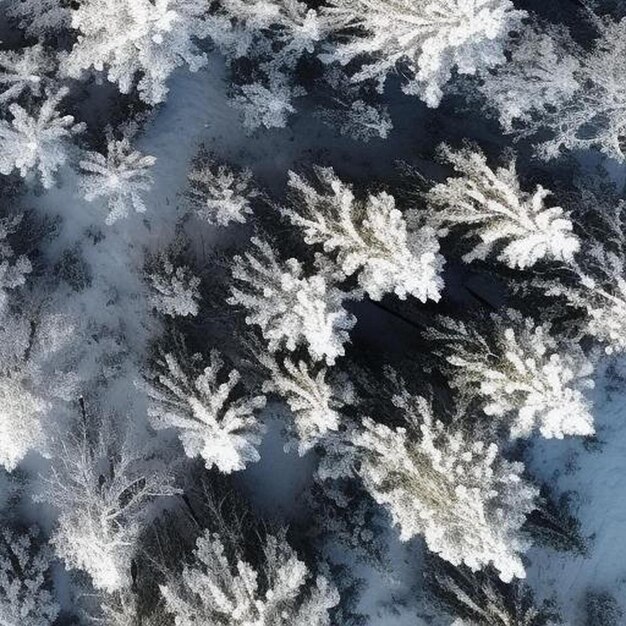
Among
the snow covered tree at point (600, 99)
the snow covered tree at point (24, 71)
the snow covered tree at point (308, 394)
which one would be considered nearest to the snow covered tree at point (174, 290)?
the snow covered tree at point (308, 394)

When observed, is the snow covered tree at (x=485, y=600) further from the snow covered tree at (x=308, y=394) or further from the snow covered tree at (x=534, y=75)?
the snow covered tree at (x=534, y=75)

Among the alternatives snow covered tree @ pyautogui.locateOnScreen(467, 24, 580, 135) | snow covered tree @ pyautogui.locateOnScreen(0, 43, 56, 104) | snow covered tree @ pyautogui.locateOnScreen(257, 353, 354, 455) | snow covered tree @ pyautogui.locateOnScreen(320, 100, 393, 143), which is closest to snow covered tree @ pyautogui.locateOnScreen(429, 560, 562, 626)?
snow covered tree @ pyautogui.locateOnScreen(257, 353, 354, 455)

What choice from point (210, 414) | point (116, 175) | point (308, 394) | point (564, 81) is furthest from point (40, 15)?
point (564, 81)

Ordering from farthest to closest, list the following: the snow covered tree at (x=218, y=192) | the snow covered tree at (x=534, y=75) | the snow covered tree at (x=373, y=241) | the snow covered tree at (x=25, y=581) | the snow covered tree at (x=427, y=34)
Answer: the snow covered tree at (x=25, y=581)
the snow covered tree at (x=218, y=192)
the snow covered tree at (x=534, y=75)
the snow covered tree at (x=373, y=241)
the snow covered tree at (x=427, y=34)

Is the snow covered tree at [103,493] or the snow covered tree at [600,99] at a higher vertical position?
the snow covered tree at [600,99]

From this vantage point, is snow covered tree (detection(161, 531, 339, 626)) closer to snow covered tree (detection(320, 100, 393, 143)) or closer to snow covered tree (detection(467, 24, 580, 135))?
snow covered tree (detection(320, 100, 393, 143))

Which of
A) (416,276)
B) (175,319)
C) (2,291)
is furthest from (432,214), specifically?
(2,291)
